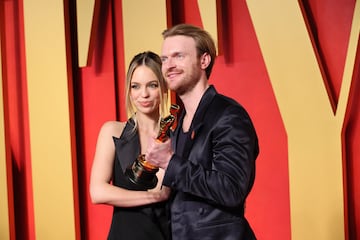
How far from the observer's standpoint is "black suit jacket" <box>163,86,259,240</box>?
4.36 feet

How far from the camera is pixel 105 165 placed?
1.95 meters

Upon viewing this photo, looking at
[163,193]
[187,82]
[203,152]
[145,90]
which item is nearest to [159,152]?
[203,152]

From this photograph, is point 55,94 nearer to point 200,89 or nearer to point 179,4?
point 179,4

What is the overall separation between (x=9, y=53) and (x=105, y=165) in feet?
5.80

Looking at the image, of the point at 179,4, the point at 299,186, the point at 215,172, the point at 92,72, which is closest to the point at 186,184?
the point at 215,172

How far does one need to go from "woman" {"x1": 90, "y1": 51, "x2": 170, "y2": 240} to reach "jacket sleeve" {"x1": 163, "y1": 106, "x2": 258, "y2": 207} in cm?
41

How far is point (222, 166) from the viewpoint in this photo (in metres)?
1.33

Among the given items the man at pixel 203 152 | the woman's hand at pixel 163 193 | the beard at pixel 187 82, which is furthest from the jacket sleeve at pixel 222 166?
the woman's hand at pixel 163 193

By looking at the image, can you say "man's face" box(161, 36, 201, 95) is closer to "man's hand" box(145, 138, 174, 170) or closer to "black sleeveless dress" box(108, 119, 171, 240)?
"man's hand" box(145, 138, 174, 170)

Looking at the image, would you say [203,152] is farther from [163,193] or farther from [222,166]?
[163,193]

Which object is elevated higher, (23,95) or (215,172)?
(23,95)

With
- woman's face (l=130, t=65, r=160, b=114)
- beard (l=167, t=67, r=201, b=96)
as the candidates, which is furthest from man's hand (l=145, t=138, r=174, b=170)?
woman's face (l=130, t=65, r=160, b=114)

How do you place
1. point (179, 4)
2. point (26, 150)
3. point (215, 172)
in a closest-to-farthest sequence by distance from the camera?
point (215, 172) < point (179, 4) < point (26, 150)

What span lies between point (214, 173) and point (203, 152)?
0.10 metres
